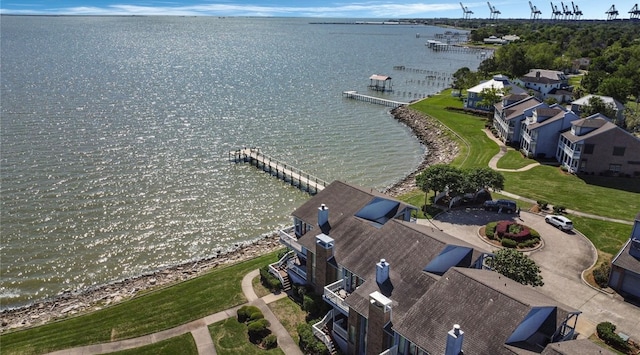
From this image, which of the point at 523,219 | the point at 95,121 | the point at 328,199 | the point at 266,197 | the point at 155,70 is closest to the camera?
the point at 328,199

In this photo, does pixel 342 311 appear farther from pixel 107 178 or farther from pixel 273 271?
pixel 107 178

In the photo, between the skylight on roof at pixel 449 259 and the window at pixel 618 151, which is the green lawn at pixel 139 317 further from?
the window at pixel 618 151

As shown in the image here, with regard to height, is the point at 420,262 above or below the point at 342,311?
above

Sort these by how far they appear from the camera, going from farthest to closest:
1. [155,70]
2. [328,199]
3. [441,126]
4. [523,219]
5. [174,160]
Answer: [155,70], [441,126], [174,160], [523,219], [328,199]

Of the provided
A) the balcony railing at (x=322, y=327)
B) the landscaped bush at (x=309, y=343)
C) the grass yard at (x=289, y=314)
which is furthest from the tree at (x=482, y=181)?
the landscaped bush at (x=309, y=343)

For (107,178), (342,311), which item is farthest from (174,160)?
(342,311)

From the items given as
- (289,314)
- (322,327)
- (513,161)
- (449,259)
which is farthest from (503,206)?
(289,314)

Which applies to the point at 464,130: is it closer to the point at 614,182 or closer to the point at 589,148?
the point at 589,148
